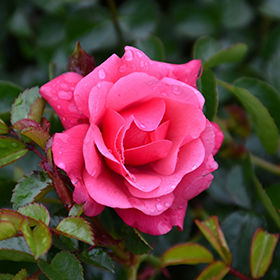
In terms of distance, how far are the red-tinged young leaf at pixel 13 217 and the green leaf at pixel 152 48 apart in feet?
1.40

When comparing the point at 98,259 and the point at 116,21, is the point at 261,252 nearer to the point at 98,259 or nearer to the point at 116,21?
the point at 98,259

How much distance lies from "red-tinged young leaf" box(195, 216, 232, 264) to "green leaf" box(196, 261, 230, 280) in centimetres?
1

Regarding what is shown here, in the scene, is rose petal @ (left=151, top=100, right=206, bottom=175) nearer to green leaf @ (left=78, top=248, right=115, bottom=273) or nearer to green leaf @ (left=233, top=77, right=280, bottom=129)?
green leaf @ (left=78, top=248, right=115, bottom=273)

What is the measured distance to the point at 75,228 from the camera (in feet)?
1.33

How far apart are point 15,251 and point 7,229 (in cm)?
10

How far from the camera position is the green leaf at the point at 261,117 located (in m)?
0.62

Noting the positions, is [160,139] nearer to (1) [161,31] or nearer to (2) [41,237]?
(2) [41,237]

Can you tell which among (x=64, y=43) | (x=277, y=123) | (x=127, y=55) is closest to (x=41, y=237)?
(x=127, y=55)

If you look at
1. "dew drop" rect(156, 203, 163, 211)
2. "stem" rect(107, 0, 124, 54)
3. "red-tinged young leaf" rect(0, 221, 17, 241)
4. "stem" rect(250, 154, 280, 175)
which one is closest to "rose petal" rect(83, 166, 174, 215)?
"dew drop" rect(156, 203, 163, 211)

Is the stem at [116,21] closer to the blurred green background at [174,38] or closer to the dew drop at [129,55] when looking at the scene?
the blurred green background at [174,38]

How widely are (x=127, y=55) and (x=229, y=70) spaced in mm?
691

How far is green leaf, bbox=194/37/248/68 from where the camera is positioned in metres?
0.70

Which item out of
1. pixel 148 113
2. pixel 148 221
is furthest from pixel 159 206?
pixel 148 113

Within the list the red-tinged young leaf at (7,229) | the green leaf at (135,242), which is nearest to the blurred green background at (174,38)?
the green leaf at (135,242)
